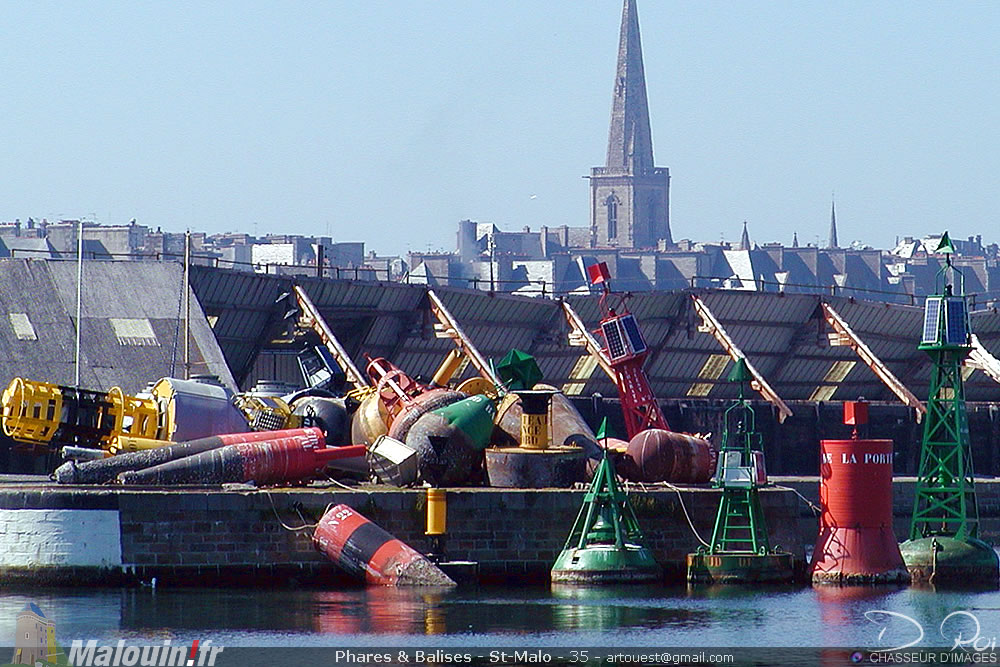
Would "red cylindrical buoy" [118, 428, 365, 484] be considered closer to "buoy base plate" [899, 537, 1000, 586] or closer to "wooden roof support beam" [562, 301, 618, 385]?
"buoy base plate" [899, 537, 1000, 586]

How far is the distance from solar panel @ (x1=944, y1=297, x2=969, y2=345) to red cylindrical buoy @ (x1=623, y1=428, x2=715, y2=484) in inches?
297

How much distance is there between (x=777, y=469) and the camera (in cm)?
9525

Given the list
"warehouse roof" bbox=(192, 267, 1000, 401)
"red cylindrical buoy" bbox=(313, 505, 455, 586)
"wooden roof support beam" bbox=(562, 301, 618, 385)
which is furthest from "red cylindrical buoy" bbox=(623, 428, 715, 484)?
"warehouse roof" bbox=(192, 267, 1000, 401)

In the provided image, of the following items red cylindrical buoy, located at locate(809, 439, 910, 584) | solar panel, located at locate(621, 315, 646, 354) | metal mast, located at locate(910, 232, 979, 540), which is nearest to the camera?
red cylindrical buoy, located at locate(809, 439, 910, 584)

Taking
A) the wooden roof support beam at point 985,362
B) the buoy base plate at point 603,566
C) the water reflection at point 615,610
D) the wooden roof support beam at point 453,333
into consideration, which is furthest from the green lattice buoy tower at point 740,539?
the wooden roof support beam at point 985,362

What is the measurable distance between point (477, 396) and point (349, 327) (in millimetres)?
31308

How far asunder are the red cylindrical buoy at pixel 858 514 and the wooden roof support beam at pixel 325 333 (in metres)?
26.3

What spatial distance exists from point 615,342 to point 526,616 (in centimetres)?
3138

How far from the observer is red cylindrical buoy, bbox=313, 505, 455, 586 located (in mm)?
51531

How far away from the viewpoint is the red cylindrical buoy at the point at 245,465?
5438 centimetres

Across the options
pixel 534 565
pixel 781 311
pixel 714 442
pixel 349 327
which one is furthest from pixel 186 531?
pixel 781 311

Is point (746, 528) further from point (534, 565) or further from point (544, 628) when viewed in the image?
point (544, 628)

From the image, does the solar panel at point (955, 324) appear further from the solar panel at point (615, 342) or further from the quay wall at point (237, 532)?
the solar panel at point (615, 342)

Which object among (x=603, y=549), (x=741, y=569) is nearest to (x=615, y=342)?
(x=741, y=569)
